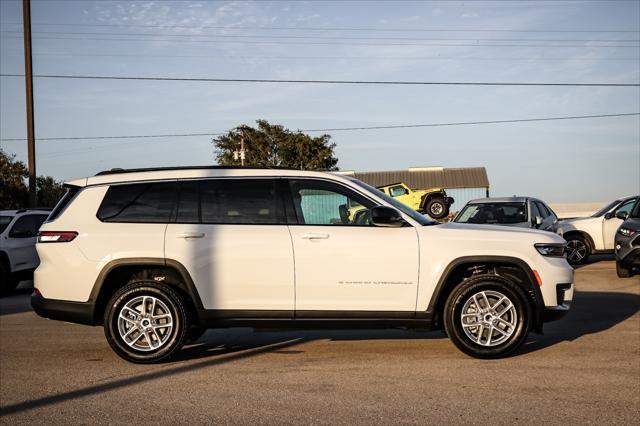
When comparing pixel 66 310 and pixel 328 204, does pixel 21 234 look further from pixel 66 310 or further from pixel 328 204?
pixel 328 204

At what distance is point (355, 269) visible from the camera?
21.8 ft

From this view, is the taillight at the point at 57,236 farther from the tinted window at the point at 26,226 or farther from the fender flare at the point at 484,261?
the tinted window at the point at 26,226

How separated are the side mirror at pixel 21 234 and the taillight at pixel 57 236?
9005 millimetres

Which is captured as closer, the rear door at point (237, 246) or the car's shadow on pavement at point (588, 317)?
the rear door at point (237, 246)

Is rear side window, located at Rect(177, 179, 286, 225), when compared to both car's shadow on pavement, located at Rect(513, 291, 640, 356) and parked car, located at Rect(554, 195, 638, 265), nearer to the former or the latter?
car's shadow on pavement, located at Rect(513, 291, 640, 356)

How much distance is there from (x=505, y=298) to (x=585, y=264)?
39.2ft

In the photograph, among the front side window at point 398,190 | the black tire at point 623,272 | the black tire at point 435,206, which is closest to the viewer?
the black tire at point 623,272

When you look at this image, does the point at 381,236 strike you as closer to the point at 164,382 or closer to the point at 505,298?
the point at 505,298

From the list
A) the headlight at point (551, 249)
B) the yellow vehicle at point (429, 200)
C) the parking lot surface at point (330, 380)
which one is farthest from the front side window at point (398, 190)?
the headlight at point (551, 249)

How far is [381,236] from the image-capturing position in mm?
6715

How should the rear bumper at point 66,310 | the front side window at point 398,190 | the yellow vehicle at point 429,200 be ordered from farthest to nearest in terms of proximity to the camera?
the front side window at point 398,190 < the yellow vehicle at point 429,200 < the rear bumper at point 66,310

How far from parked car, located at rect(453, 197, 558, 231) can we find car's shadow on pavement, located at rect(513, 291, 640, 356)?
279 centimetres

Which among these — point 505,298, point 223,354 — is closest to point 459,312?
point 505,298

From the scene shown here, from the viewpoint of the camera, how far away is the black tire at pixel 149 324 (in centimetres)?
680
